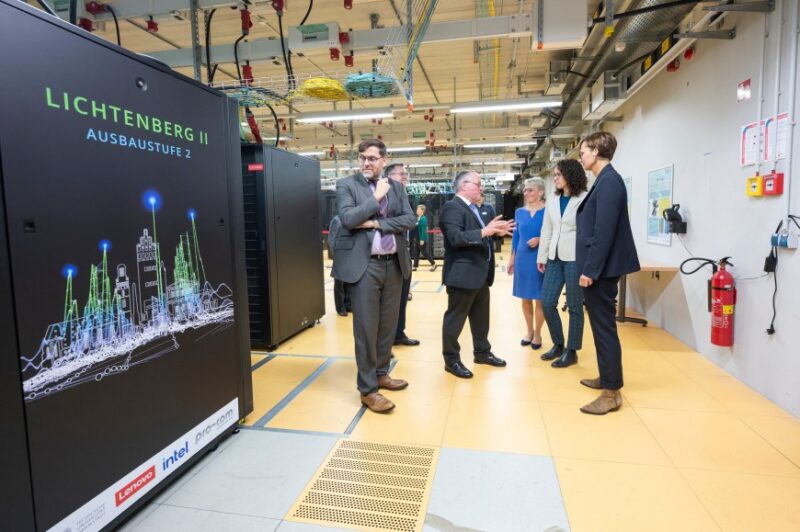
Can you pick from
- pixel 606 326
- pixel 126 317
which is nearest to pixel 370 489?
pixel 126 317

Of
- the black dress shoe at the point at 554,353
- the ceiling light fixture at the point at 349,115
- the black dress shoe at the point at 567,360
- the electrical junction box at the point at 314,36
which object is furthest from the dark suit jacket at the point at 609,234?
the ceiling light fixture at the point at 349,115

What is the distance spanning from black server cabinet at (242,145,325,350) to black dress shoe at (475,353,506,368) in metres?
1.89

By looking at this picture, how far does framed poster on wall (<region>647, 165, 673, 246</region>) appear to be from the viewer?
453cm

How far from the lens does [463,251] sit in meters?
3.18

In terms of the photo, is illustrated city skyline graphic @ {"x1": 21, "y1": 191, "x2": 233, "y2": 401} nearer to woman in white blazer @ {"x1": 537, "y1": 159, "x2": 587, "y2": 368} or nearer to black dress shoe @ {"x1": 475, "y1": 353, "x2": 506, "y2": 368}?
black dress shoe @ {"x1": 475, "y1": 353, "x2": 506, "y2": 368}

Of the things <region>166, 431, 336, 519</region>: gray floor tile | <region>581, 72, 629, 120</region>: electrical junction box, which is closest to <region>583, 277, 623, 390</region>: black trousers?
<region>166, 431, 336, 519</region>: gray floor tile

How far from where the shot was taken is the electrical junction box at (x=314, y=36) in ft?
13.4

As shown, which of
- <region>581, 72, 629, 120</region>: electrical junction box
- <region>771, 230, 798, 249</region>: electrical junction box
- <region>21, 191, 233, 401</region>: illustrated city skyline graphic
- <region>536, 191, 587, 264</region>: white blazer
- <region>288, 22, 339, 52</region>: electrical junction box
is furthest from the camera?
<region>581, 72, 629, 120</region>: electrical junction box

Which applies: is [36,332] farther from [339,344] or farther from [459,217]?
[339,344]

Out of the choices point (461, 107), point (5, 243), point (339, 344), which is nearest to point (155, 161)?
point (5, 243)

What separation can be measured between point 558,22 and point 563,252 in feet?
6.48

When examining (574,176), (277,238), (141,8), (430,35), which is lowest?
(277,238)

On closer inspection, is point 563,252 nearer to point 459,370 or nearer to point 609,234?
point 609,234

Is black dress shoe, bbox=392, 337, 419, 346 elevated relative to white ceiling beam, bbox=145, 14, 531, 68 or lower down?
lower down
